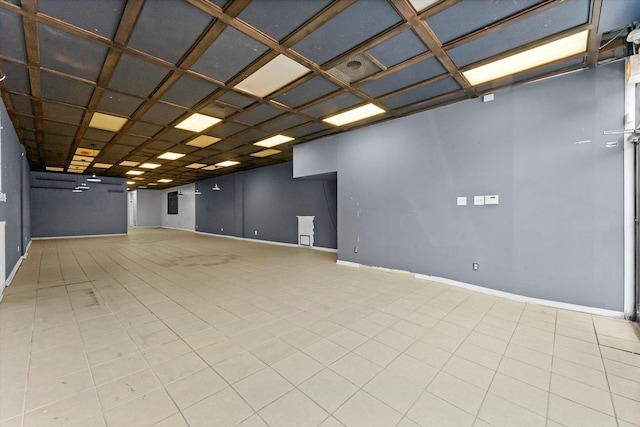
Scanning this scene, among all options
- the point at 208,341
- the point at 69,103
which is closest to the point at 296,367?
the point at 208,341

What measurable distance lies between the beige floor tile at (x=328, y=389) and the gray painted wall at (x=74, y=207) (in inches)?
634

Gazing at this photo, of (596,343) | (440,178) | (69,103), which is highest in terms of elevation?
(69,103)

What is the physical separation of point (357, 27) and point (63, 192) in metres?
16.3

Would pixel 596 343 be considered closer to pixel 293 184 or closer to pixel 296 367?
pixel 296 367

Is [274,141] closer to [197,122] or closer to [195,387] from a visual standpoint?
[197,122]

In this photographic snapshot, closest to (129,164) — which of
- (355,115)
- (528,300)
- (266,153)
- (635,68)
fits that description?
(266,153)

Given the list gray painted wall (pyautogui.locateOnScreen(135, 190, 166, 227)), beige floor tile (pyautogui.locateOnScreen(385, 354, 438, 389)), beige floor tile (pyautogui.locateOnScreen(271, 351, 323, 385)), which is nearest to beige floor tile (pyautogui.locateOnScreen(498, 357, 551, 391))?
beige floor tile (pyautogui.locateOnScreen(385, 354, 438, 389))

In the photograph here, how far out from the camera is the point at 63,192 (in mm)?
12500

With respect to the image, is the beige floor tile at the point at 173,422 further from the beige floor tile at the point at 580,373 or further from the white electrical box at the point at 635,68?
the white electrical box at the point at 635,68

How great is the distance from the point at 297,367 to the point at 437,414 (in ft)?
3.46

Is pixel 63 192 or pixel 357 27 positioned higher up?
pixel 357 27

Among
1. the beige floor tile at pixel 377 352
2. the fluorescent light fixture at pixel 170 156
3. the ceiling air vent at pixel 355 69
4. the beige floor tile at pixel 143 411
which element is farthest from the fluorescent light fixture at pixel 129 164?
the beige floor tile at pixel 377 352

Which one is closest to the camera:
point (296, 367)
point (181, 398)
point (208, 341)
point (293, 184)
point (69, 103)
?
point (181, 398)

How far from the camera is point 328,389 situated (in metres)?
1.86
